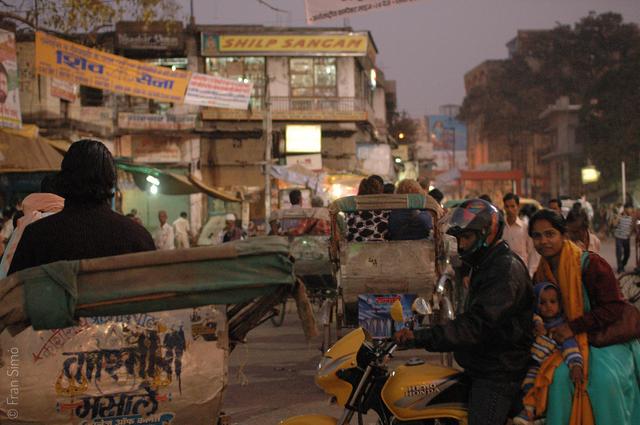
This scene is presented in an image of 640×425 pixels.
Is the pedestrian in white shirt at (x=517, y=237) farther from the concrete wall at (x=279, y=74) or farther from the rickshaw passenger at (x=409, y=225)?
the concrete wall at (x=279, y=74)

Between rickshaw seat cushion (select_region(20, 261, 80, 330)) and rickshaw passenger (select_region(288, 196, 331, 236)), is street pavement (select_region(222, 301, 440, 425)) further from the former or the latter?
rickshaw seat cushion (select_region(20, 261, 80, 330))

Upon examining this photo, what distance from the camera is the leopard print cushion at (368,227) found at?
8680 mm

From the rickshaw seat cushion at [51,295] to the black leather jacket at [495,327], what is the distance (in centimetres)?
177

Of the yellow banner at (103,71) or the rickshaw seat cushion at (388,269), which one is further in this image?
the yellow banner at (103,71)

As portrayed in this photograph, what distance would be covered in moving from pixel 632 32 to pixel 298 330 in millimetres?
58219

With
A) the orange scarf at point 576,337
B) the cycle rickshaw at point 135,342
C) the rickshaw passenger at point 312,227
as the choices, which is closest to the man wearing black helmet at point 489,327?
the orange scarf at point 576,337

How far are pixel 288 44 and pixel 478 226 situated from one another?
37.2m

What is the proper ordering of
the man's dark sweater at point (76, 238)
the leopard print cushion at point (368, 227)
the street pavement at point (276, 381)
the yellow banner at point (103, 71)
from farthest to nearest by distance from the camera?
the yellow banner at point (103, 71) < the leopard print cushion at point (368, 227) < the street pavement at point (276, 381) < the man's dark sweater at point (76, 238)

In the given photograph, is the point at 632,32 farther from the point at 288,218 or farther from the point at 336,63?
the point at 288,218

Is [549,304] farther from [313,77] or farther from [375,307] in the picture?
[313,77]

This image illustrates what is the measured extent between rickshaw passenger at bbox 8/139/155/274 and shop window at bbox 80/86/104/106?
125 feet

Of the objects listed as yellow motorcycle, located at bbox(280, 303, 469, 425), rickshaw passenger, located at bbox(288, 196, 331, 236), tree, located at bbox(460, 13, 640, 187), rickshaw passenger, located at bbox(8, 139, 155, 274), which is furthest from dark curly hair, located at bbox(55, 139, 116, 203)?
tree, located at bbox(460, 13, 640, 187)

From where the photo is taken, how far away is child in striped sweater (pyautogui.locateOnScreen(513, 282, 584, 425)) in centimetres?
390
